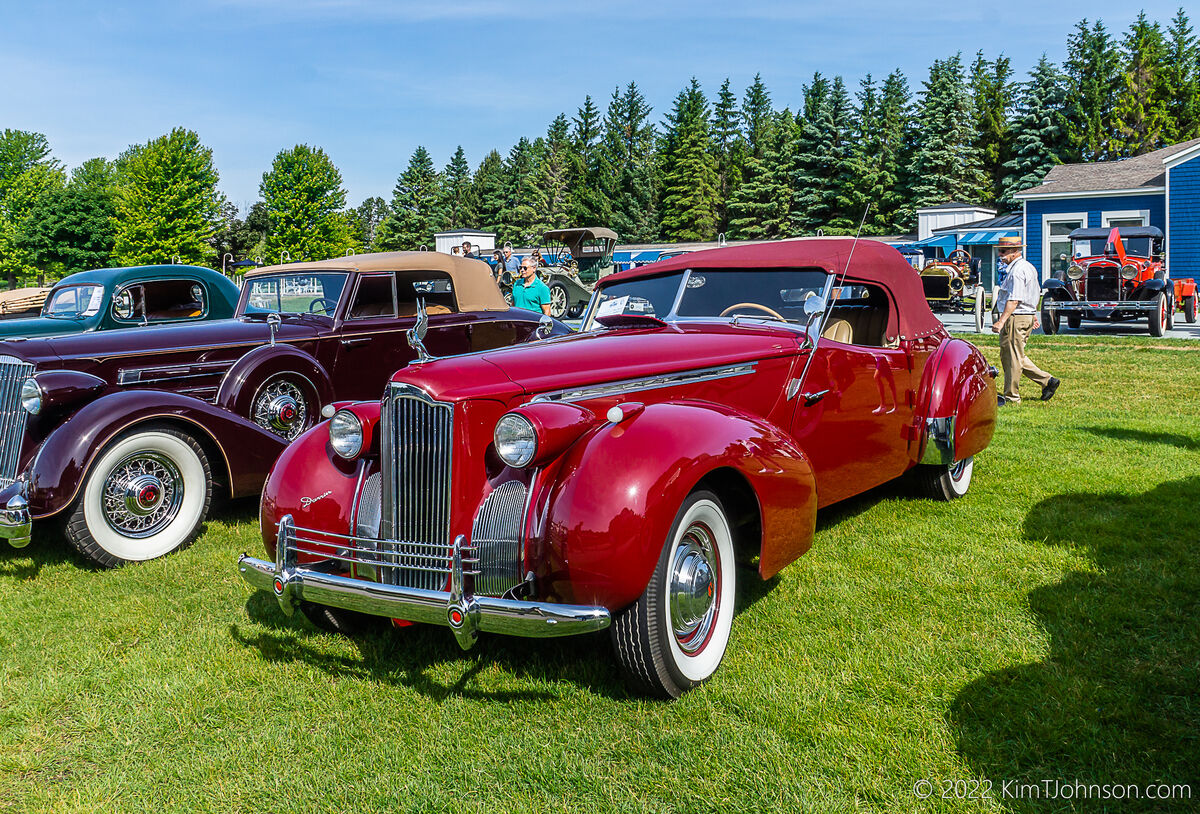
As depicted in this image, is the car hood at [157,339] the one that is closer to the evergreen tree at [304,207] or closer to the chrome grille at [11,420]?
the chrome grille at [11,420]

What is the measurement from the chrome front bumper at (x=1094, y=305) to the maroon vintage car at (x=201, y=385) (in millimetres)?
14440

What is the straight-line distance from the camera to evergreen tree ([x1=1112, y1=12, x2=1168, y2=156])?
49125 mm

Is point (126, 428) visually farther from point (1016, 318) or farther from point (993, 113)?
point (993, 113)

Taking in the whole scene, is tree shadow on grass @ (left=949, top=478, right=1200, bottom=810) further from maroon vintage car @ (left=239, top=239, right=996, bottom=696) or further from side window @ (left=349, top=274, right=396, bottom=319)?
side window @ (left=349, top=274, right=396, bottom=319)

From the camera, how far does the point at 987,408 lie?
Answer: 598cm

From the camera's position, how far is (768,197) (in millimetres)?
58281

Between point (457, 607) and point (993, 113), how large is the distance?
6056cm

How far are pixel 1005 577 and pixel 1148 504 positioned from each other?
195 cm

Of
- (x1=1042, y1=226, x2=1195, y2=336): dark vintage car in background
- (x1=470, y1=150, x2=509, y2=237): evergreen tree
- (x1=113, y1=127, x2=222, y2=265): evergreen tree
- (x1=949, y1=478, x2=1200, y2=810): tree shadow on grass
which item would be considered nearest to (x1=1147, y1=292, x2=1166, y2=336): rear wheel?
(x1=1042, y1=226, x2=1195, y2=336): dark vintage car in background

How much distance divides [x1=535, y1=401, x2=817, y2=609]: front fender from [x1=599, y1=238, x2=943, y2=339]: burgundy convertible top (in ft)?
5.24

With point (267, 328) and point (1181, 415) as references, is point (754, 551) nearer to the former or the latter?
point (267, 328)

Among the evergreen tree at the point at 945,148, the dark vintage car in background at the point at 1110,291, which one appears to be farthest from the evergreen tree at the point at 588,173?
the dark vintage car in background at the point at 1110,291

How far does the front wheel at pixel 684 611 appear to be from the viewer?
3152mm

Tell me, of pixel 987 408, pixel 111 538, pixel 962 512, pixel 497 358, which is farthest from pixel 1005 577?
pixel 111 538
